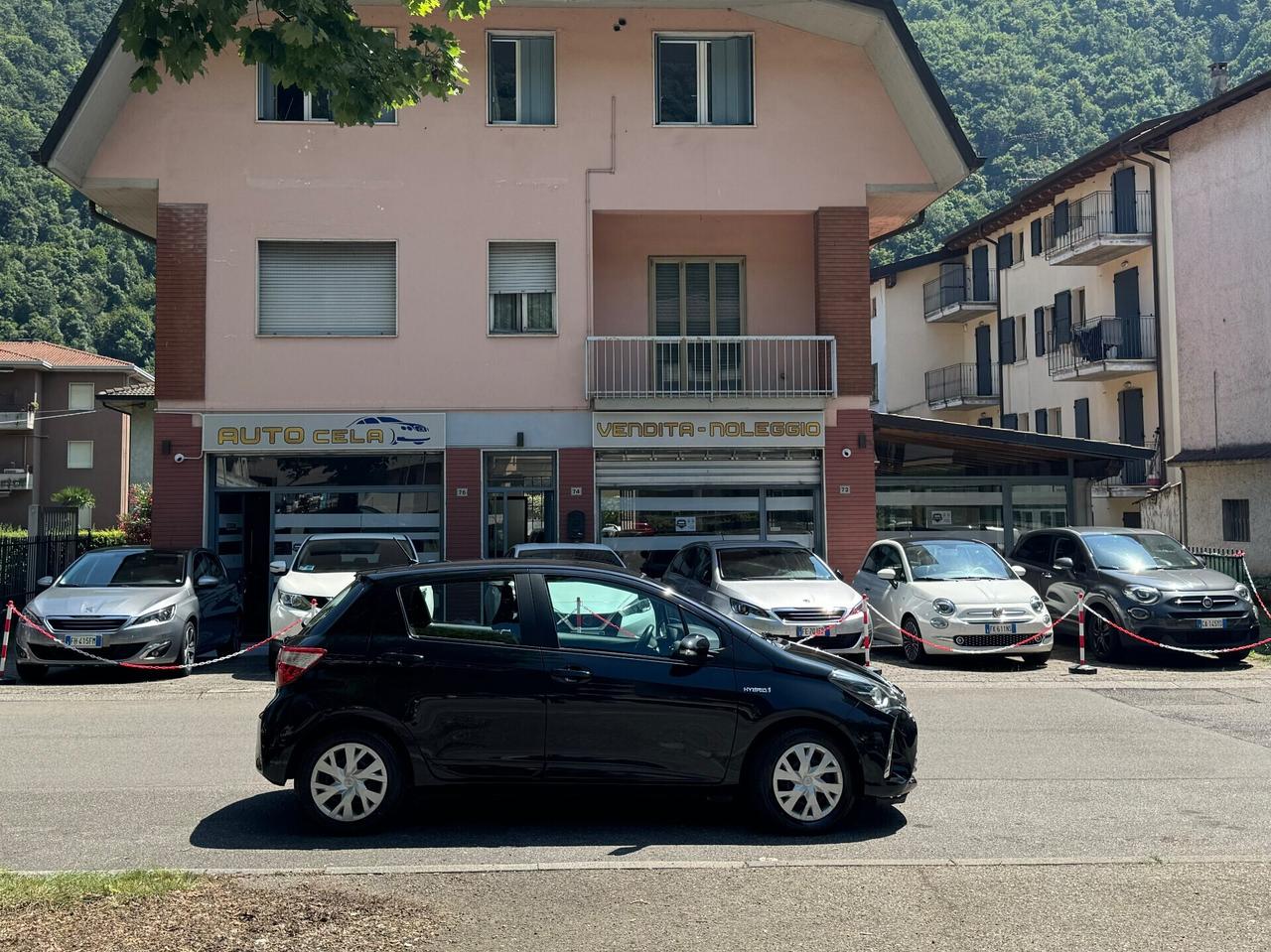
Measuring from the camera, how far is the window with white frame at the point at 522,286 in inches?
826

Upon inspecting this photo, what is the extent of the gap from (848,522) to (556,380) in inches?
217

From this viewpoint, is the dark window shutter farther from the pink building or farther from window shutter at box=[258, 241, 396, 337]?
window shutter at box=[258, 241, 396, 337]

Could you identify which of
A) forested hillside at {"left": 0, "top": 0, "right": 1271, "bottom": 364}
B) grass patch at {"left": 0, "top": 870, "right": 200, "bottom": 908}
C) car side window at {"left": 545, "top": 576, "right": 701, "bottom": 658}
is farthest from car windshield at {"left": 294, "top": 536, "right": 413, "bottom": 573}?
forested hillside at {"left": 0, "top": 0, "right": 1271, "bottom": 364}

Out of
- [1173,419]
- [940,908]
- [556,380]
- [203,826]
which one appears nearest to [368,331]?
[556,380]

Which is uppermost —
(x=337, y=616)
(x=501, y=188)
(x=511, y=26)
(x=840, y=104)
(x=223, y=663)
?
(x=511, y=26)

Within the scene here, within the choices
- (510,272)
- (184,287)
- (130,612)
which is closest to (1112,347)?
(510,272)

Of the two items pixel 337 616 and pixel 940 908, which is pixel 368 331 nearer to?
pixel 337 616

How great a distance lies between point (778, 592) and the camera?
15211mm

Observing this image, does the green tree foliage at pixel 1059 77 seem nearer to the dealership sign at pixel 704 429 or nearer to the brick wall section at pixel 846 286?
the brick wall section at pixel 846 286

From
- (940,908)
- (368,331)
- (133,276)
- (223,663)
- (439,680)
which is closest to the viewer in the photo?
(940,908)

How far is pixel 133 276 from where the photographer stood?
75.9 metres

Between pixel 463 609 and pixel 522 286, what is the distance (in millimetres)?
14270

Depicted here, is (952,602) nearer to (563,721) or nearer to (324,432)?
(563,721)

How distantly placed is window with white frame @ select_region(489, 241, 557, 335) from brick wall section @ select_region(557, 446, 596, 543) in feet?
7.44
